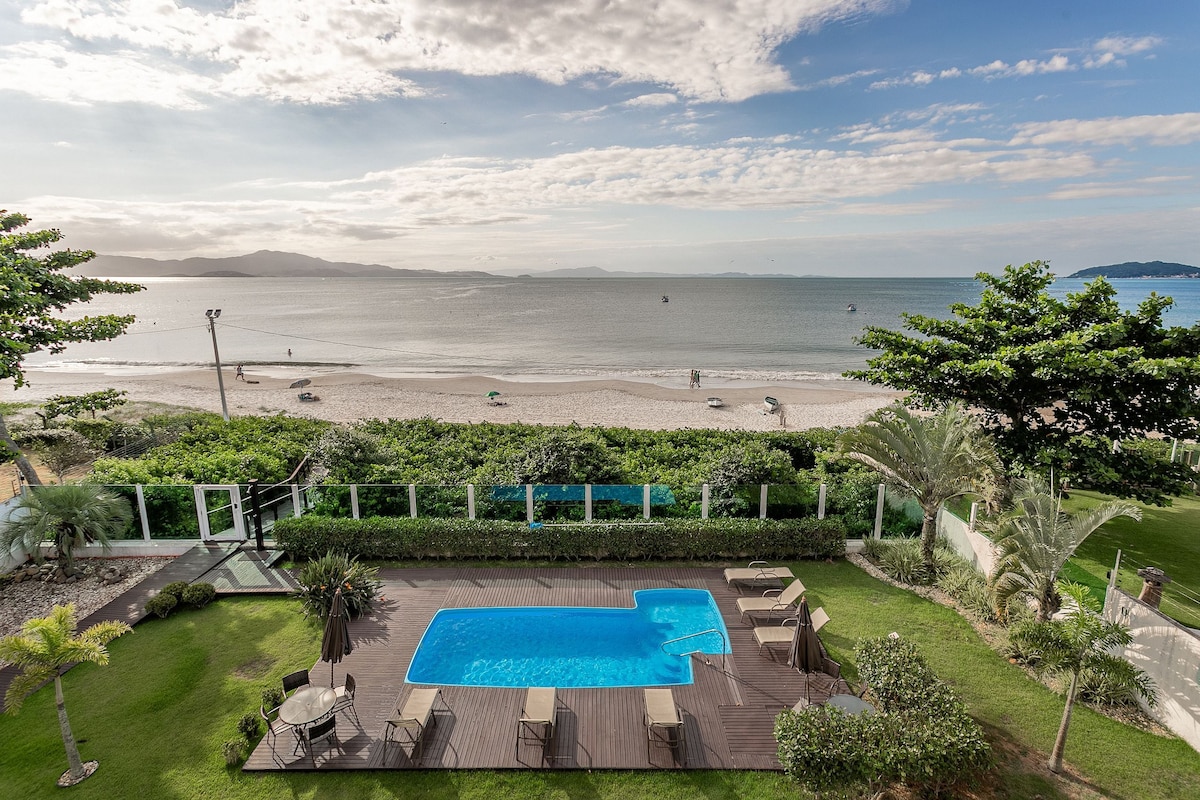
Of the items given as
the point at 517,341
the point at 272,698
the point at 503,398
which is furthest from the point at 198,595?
the point at 517,341

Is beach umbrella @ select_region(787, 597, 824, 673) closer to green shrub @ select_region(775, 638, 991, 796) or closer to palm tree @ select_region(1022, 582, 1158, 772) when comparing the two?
green shrub @ select_region(775, 638, 991, 796)

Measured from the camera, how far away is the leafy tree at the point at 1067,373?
44.6 ft

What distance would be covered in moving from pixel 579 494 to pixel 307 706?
7991 mm

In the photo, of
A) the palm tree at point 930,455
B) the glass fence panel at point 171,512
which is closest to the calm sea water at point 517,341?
the palm tree at point 930,455

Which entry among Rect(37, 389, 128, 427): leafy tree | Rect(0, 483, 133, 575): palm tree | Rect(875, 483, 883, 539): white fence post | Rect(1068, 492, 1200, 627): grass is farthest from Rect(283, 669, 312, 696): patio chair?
Rect(1068, 492, 1200, 627): grass

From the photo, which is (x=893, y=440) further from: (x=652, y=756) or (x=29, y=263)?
(x=29, y=263)

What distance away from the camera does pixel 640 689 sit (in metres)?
10.1

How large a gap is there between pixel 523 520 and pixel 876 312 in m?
122

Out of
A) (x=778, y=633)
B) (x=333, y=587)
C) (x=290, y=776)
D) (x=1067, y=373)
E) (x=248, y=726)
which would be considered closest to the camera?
(x=290, y=776)

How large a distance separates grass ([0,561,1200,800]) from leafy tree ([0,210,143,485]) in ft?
25.1

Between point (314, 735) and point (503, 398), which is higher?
point (314, 735)

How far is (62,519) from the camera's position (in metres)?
13.5

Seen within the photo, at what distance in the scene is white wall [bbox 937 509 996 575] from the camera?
512 inches

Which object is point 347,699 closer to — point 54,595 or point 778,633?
point 778,633
